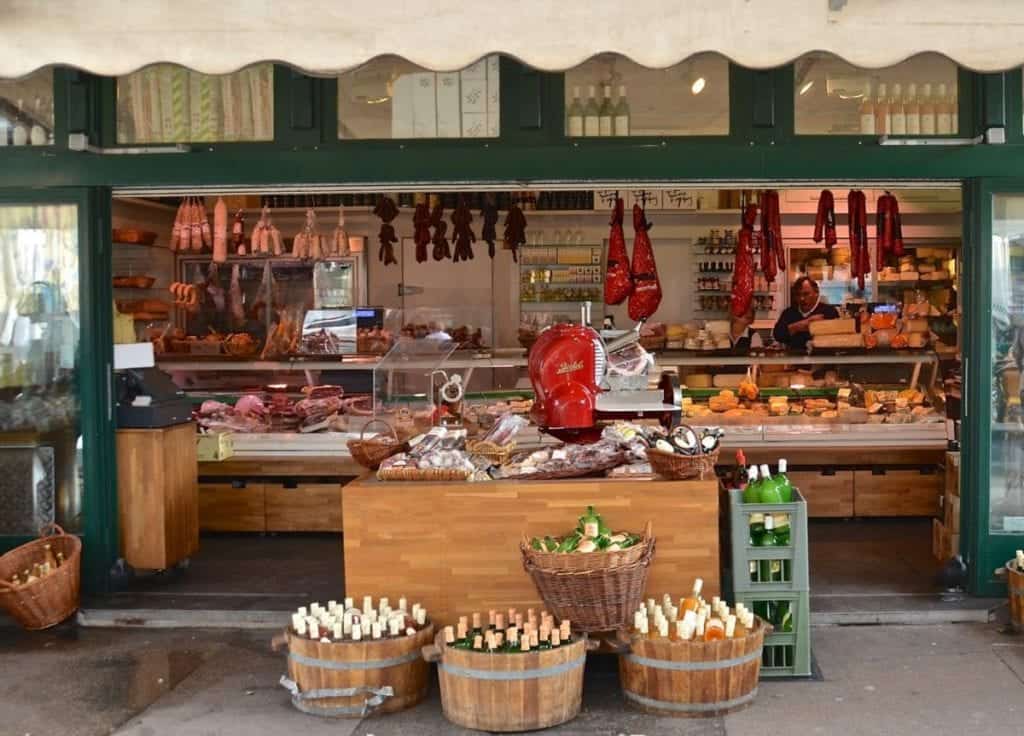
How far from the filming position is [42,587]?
6.30 m

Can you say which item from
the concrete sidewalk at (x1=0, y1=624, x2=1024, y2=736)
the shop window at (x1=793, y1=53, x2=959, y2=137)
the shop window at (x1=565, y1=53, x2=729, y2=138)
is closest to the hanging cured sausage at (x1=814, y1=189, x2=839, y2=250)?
the shop window at (x1=793, y1=53, x2=959, y2=137)

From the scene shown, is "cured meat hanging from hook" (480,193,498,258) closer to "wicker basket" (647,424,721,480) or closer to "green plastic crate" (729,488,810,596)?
"wicker basket" (647,424,721,480)

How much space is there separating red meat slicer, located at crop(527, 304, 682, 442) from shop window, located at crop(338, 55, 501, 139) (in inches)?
51.6

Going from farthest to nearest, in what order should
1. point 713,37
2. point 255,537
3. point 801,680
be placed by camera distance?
1. point 255,537
2. point 801,680
3. point 713,37

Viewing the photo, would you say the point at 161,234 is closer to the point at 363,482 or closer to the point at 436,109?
the point at 436,109

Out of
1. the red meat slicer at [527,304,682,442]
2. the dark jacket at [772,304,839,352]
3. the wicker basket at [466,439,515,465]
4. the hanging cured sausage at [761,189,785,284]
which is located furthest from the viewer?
the dark jacket at [772,304,839,352]

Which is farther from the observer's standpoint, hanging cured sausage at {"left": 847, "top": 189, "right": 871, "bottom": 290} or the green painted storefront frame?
hanging cured sausage at {"left": 847, "top": 189, "right": 871, "bottom": 290}

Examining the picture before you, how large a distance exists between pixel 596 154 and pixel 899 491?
3.98 m

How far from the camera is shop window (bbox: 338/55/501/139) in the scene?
6.68 metres

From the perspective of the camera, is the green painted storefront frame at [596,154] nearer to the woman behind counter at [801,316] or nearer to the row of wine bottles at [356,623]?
the row of wine bottles at [356,623]

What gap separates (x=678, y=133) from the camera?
6629 mm

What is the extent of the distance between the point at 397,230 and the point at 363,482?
318 inches

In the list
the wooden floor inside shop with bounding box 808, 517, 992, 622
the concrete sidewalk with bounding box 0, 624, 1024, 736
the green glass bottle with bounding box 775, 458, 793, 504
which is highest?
the green glass bottle with bounding box 775, 458, 793, 504

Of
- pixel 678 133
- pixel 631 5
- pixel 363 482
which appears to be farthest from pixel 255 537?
pixel 631 5
